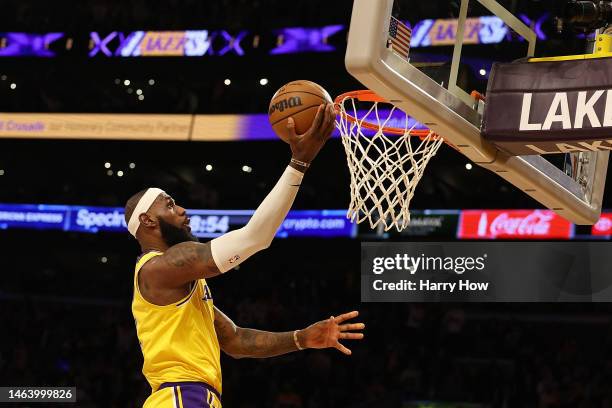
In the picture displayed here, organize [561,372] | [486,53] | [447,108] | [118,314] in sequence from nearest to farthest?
[447,108]
[486,53]
[561,372]
[118,314]

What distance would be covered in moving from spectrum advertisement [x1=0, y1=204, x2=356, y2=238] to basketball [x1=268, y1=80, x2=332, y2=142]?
12.4 meters

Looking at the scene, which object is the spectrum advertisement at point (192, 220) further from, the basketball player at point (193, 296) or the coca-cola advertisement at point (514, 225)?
the basketball player at point (193, 296)

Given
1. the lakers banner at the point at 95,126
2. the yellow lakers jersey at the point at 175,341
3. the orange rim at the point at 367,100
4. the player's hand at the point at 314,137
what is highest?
the lakers banner at the point at 95,126

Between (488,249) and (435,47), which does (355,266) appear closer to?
(488,249)

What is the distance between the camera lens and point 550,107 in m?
3.69

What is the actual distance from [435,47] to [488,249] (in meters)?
9.30

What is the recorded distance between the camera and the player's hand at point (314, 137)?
10.9 feet

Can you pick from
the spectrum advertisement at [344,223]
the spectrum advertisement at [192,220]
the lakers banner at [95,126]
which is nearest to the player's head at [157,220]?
the spectrum advertisement at [344,223]

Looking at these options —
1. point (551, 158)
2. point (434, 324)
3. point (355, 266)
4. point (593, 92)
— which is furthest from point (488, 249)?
point (593, 92)

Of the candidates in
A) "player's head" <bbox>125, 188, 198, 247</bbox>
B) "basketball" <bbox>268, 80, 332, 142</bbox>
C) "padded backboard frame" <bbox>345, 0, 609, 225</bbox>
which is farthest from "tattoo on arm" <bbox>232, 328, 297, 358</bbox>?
"padded backboard frame" <bbox>345, 0, 609, 225</bbox>

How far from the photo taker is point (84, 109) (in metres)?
17.9

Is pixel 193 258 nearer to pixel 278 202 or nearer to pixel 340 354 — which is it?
pixel 278 202

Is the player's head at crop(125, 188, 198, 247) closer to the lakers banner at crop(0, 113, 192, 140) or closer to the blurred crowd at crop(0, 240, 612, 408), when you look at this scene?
the blurred crowd at crop(0, 240, 612, 408)

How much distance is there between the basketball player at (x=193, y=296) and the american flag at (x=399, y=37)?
0.33 metres
